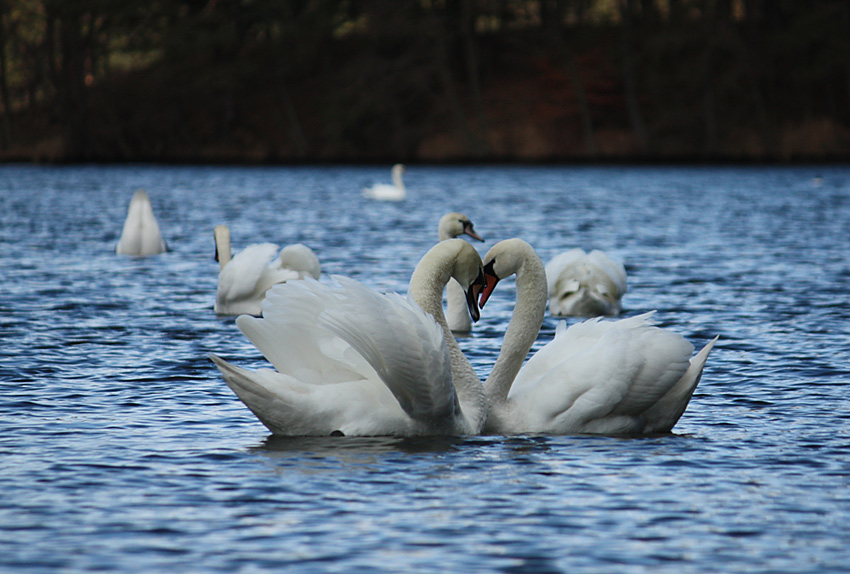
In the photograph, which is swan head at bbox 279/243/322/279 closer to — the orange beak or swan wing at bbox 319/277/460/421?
the orange beak

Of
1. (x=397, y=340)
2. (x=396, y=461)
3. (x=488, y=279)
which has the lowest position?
(x=396, y=461)

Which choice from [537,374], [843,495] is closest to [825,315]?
[537,374]

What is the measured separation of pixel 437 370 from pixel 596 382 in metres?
1.09

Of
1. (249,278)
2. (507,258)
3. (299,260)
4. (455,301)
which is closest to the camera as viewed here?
(507,258)

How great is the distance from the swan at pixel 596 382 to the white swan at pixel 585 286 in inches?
190

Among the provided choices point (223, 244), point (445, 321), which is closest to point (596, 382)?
point (445, 321)

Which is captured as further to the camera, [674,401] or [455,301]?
[455,301]

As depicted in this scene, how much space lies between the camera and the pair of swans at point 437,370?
7.48 meters

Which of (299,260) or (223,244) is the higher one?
(223,244)

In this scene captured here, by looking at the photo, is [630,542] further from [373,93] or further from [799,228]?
[373,93]

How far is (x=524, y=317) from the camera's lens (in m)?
8.67

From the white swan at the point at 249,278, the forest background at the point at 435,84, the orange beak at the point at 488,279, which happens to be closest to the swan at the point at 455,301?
the white swan at the point at 249,278

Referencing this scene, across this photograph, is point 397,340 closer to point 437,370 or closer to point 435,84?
point 437,370

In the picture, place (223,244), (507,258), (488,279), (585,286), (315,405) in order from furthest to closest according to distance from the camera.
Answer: (223,244), (585,286), (488,279), (507,258), (315,405)
